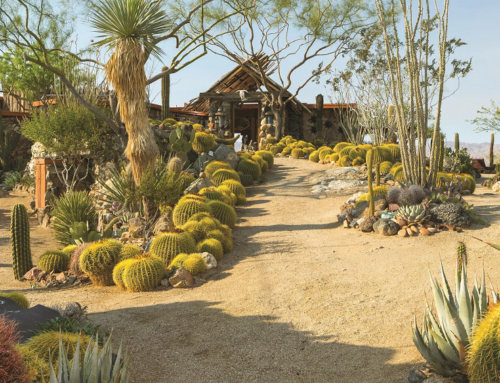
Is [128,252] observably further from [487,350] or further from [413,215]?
[487,350]

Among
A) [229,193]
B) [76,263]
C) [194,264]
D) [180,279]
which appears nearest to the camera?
[180,279]

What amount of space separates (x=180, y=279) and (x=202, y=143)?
28.8 ft

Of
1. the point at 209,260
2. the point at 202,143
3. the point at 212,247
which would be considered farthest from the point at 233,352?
the point at 202,143

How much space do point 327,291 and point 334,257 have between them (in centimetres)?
155

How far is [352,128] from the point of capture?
24.3m

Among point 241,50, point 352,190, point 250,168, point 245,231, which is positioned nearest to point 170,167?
point 245,231

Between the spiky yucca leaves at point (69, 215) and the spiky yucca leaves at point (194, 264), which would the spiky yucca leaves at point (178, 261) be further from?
the spiky yucca leaves at point (69, 215)

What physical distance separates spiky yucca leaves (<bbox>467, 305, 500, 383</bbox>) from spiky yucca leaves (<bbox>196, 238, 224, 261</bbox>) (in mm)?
5317

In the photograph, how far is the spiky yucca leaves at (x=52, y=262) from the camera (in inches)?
319

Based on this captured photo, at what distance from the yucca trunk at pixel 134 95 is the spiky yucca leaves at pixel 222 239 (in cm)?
281

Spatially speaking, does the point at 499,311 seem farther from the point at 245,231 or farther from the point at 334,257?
the point at 245,231

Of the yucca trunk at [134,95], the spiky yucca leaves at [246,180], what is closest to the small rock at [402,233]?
the yucca trunk at [134,95]

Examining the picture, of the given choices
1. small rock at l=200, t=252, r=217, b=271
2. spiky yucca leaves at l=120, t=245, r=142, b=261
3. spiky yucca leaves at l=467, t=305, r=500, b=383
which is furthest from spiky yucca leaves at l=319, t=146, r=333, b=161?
spiky yucca leaves at l=467, t=305, r=500, b=383

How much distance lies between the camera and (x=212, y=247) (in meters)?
7.86
